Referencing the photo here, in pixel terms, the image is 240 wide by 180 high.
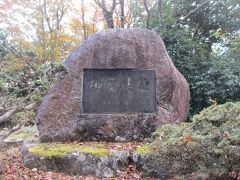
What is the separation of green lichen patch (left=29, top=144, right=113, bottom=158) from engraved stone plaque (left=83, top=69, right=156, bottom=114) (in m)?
1.05

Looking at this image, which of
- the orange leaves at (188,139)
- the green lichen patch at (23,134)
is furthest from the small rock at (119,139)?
the green lichen patch at (23,134)

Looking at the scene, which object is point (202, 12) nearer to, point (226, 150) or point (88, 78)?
point (88, 78)

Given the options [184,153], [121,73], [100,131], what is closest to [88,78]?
[121,73]

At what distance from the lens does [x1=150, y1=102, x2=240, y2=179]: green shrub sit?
13.5 ft

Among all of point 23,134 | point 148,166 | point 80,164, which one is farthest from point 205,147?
point 23,134

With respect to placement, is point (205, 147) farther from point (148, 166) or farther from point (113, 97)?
point (113, 97)

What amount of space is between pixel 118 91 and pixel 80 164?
2.01m

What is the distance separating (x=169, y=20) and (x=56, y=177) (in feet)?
29.7

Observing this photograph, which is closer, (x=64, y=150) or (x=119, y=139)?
(x=64, y=150)

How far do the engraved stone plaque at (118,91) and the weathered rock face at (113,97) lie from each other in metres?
0.02

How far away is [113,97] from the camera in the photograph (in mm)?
6926

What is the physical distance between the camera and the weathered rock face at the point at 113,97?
6602mm

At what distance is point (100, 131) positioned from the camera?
21.9 ft

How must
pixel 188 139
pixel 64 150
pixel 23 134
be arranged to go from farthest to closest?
pixel 23 134, pixel 64 150, pixel 188 139
